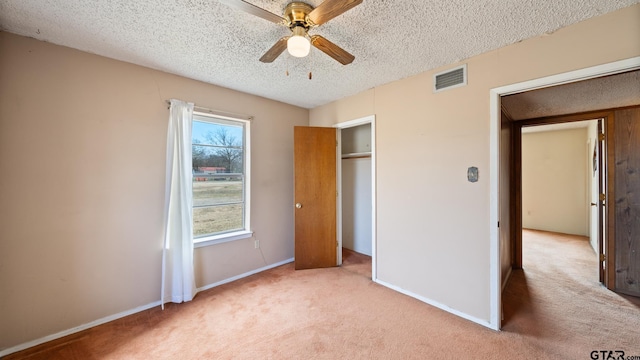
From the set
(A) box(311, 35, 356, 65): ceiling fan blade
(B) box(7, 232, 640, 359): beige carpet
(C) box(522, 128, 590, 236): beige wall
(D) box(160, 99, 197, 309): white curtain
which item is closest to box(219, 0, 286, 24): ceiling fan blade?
(A) box(311, 35, 356, 65): ceiling fan blade

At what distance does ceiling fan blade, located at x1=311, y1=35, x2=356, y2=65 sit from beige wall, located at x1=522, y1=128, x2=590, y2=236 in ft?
20.7

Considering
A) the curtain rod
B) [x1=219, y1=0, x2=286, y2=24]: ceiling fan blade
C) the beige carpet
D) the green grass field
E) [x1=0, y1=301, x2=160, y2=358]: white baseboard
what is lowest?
the beige carpet

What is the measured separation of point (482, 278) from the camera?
6.85ft

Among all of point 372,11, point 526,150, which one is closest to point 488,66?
point 372,11

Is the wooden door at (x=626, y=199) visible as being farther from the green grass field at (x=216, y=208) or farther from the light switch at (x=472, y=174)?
the green grass field at (x=216, y=208)

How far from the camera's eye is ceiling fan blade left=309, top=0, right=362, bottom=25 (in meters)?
1.24

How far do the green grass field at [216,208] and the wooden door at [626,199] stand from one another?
4543mm

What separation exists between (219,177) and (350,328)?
2276mm

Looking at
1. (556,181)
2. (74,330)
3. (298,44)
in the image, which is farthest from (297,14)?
(556,181)

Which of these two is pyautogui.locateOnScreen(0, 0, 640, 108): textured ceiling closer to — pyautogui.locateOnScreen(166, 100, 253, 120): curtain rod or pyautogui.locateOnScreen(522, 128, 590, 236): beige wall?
pyautogui.locateOnScreen(166, 100, 253, 120): curtain rod

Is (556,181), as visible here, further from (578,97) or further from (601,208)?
(578,97)

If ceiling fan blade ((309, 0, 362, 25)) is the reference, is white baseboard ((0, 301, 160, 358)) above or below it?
below

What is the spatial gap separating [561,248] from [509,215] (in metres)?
2.15

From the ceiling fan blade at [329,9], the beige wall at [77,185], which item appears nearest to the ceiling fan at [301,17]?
the ceiling fan blade at [329,9]
